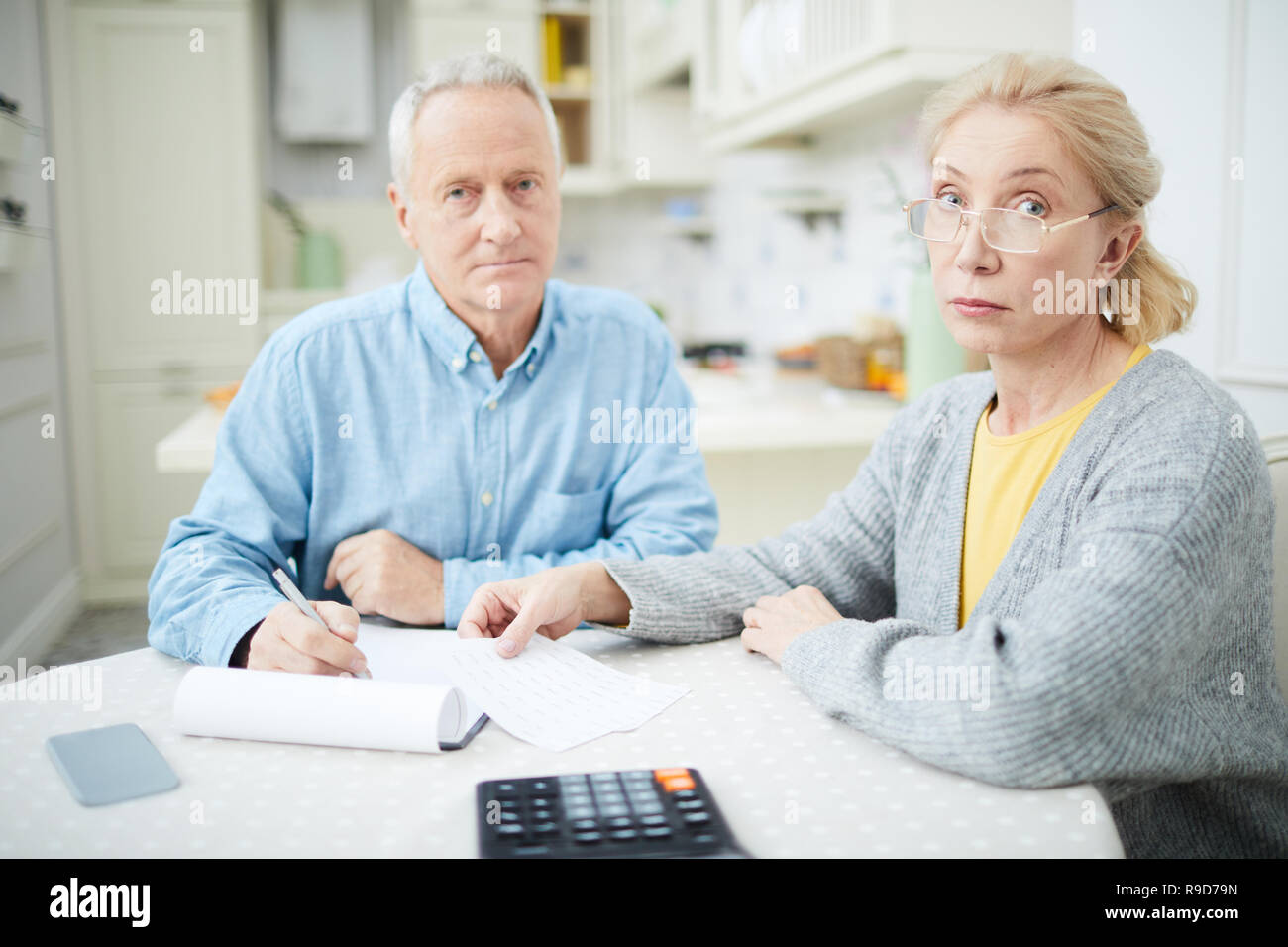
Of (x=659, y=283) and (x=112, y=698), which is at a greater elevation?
(x=659, y=283)

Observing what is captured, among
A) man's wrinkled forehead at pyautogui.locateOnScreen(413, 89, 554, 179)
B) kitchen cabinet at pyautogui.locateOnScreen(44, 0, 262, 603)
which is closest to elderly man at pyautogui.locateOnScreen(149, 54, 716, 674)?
man's wrinkled forehead at pyautogui.locateOnScreen(413, 89, 554, 179)

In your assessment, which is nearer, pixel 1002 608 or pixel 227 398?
pixel 1002 608

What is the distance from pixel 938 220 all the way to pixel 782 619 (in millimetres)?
437

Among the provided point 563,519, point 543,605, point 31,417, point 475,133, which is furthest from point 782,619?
point 31,417

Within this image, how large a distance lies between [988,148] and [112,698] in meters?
0.97

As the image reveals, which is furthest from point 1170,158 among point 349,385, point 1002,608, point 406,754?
point 406,754

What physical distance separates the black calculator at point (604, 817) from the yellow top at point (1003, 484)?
1.54 feet

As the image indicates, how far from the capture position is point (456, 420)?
4.56ft

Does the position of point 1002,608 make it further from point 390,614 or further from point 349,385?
point 349,385

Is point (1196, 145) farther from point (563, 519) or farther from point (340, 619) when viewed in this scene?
point (340, 619)

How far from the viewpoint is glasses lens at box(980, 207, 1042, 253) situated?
998 mm

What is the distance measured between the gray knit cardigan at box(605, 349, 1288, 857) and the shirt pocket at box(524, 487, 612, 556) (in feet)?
0.99

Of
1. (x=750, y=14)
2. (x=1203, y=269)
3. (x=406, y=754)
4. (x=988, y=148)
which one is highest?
(x=750, y=14)

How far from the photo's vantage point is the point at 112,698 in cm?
93
